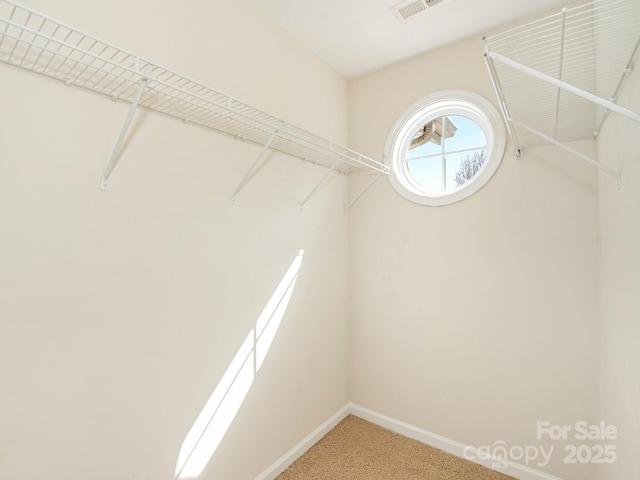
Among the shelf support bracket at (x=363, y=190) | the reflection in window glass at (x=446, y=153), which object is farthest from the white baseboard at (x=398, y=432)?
the reflection in window glass at (x=446, y=153)

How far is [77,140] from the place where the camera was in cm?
109

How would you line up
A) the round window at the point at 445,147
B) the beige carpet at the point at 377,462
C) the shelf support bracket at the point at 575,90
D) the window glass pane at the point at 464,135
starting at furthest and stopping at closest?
the window glass pane at the point at 464,135
the round window at the point at 445,147
the beige carpet at the point at 377,462
the shelf support bracket at the point at 575,90

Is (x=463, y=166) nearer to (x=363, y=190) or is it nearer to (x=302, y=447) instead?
(x=363, y=190)

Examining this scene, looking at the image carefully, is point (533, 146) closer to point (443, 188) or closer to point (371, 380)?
point (443, 188)

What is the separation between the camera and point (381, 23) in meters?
1.88

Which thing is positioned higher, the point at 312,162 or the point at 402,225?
the point at 312,162

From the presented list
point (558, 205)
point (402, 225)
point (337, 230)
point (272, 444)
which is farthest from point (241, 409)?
point (558, 205)

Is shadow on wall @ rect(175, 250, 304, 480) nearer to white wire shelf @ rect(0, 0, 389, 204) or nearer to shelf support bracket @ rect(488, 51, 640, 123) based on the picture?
white wire shelf @ rect(0, 0, 389, 204)

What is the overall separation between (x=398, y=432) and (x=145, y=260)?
201cm

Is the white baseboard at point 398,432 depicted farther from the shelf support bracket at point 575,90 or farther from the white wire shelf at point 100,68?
the shelf support bracket at point 575,90

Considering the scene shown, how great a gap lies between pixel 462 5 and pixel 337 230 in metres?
1.49

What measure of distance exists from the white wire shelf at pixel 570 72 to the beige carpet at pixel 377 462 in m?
1.76

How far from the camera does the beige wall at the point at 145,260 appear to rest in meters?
0.99

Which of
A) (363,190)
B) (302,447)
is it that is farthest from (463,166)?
(302,447)
